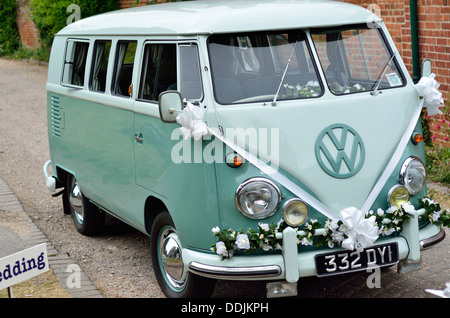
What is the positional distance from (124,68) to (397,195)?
2341 millimetres

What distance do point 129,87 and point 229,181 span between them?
151cm

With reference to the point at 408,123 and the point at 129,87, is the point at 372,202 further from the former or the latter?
the point at 129,87

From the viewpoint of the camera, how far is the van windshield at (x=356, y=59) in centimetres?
516

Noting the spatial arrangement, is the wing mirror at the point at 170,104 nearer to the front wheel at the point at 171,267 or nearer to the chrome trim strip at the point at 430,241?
the front wheel at the point at 171,267

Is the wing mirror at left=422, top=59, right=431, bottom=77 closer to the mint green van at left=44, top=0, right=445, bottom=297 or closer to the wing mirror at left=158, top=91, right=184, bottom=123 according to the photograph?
the mint green van at left=44, top=0, right=445, bottom=297

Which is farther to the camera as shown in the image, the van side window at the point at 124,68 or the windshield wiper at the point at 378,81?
the van side window at the point at 124,68

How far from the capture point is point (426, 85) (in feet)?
17.2

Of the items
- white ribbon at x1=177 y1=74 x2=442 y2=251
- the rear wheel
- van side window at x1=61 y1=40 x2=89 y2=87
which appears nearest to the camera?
white ribbon at x1=177 y1=74 x2=442 y2=251

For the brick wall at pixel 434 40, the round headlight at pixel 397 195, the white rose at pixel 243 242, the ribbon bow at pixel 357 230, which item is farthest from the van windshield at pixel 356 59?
the brick wall at pixel 434 40

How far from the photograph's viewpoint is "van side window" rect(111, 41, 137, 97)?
5703mm

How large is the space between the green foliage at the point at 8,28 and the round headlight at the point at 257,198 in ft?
78.5

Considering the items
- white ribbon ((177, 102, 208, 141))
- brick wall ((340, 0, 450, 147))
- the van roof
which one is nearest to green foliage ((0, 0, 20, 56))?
brick wall ((340, 0, 450, 147))

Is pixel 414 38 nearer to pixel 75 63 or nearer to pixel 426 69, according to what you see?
pixel 426 69

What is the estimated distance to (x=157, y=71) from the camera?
532cm
